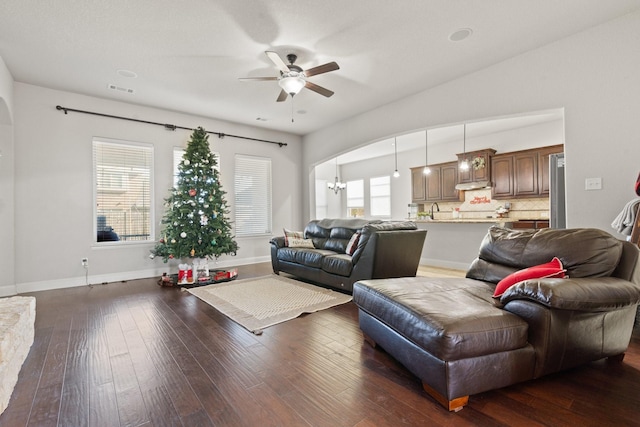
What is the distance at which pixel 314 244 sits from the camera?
539cm

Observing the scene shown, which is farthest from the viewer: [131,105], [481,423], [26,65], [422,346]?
[131,105]

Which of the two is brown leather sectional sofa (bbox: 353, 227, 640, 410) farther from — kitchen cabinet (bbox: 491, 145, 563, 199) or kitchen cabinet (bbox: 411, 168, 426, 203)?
kitchen cabinet (bbox: 411, 168, 426, 203)

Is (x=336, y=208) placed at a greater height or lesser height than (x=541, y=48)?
lesser

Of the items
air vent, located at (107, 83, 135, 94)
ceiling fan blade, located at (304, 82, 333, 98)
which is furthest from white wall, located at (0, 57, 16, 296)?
ceiling fan blade, located at (304, 82, 333, 98)

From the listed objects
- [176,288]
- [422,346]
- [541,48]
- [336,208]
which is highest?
[541,48]

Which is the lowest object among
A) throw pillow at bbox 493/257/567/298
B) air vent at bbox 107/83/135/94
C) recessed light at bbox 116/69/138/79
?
throw pillow at bbox 493/257/567/298

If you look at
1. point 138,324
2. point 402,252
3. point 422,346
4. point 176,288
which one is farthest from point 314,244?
point 422,346

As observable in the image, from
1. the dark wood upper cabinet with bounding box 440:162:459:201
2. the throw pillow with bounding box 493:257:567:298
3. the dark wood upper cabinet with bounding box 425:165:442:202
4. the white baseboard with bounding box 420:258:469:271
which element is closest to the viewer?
the throw pillow with bounding box 493:257:567:298

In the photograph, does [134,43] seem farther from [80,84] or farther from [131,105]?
[131,105]

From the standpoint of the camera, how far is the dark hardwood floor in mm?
1588

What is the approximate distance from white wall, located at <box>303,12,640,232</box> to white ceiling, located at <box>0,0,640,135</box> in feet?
0.56

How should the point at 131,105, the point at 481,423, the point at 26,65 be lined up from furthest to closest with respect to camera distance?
1. the point at 131,105
2. the point at 26,65
3. the point at 481,423

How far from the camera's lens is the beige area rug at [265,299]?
10.3ft

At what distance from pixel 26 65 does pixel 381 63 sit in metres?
4.61
